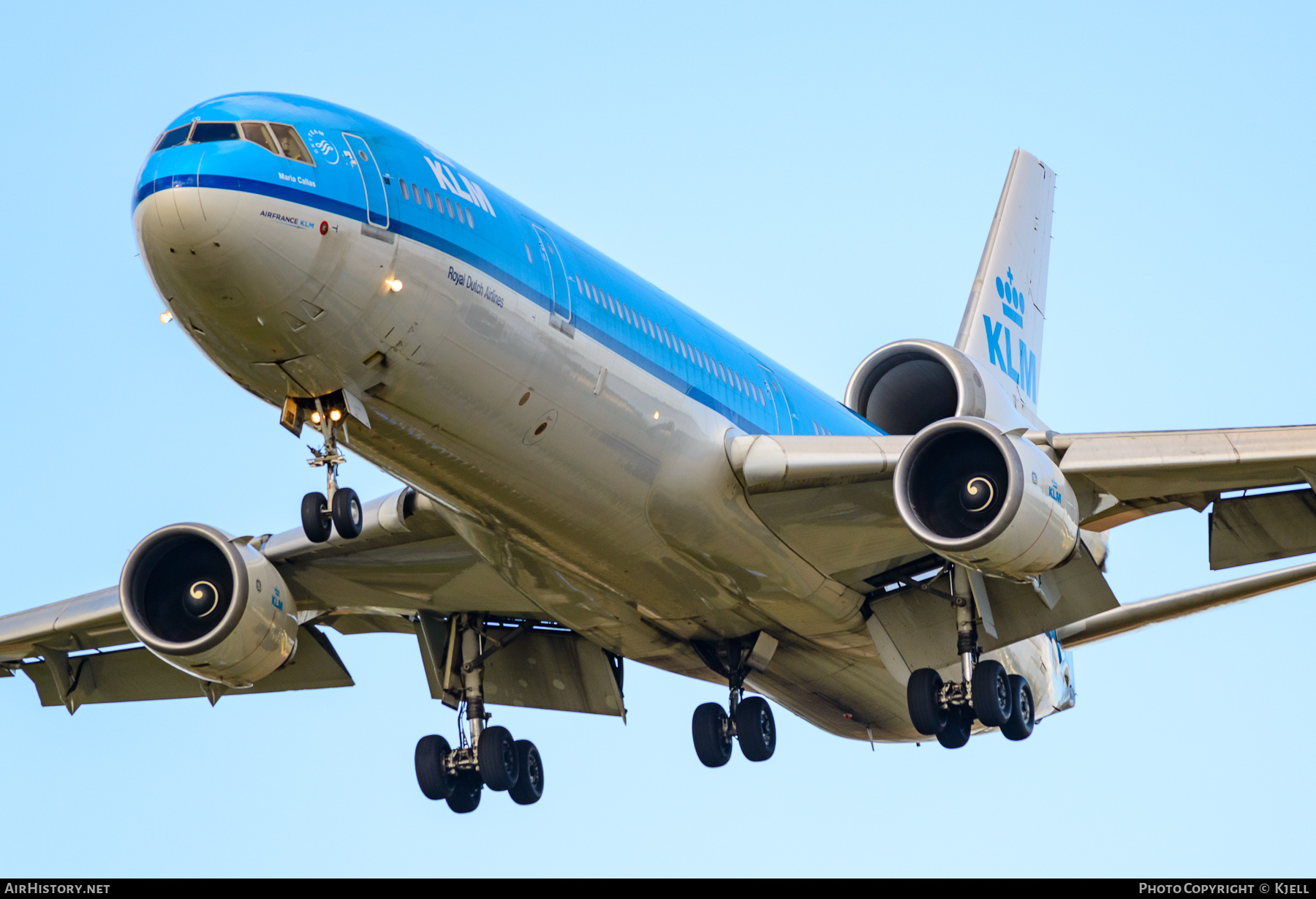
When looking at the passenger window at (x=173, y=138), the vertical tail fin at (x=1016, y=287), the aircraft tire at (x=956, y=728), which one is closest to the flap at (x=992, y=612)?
the aircraft tire at (x=956, y=728)

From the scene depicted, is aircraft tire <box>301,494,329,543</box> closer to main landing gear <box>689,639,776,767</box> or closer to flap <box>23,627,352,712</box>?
main landing gear <box>689,639,776,767</box>

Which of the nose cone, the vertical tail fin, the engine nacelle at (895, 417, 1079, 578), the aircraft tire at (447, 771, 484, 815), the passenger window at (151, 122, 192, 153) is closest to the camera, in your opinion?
the nose cone

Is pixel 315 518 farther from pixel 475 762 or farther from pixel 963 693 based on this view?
pixel 963 693

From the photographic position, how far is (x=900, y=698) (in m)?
25.7

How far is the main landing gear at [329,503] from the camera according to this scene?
16.9 meters

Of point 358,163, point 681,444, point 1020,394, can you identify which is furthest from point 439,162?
point 1020,394

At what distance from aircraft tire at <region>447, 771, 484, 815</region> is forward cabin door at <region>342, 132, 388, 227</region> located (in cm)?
946

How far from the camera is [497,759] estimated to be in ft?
76.5

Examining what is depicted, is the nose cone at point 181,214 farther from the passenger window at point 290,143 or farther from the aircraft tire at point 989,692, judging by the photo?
the aircraft tire at point 989,692

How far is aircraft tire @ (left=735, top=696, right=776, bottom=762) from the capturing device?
23469mm

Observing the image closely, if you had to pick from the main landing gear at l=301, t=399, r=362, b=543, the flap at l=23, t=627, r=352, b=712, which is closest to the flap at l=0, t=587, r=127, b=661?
the flap at l=23, t=627, r=352, b=712

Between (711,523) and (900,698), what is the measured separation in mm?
6927

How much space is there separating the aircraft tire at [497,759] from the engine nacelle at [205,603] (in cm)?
300

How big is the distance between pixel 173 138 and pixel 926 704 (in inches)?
472
